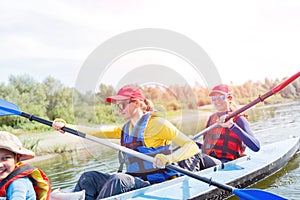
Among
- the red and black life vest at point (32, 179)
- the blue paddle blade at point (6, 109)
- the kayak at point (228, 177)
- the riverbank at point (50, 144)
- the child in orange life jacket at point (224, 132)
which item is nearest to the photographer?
the red and black life vest at point (32, 179)

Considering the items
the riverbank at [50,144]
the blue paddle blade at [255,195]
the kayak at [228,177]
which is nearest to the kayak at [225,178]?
the kayak at [228,177]

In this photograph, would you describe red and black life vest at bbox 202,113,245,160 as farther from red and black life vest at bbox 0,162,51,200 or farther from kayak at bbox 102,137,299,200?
red and black life vest at bbox 0,162,51,200

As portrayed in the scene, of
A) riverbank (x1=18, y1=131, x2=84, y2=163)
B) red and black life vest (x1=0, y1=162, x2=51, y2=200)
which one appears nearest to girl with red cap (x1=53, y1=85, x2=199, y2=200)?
red and black life vest (x1=0, y1=162, x2=51, y2=200)

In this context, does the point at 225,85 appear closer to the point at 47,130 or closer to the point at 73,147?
the point at 73,147

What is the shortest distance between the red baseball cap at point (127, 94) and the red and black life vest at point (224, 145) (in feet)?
4.91

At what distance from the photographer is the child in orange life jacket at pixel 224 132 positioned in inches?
168

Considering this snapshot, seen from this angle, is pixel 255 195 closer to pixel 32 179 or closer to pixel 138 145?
pixel 138 145

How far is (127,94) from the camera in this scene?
3221 mm

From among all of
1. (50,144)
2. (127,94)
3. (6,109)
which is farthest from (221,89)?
(50,144)

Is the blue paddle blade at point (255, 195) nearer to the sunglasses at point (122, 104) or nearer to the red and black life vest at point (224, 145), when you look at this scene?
the sunglasses at point (122, 104)

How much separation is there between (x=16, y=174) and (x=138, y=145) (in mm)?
1300

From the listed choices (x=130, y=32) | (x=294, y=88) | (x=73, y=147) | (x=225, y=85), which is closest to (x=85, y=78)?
(x=130, y=32)

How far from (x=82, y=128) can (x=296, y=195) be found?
7.83 ft

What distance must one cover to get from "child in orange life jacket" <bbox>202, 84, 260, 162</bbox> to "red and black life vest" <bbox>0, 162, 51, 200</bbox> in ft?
7.90
